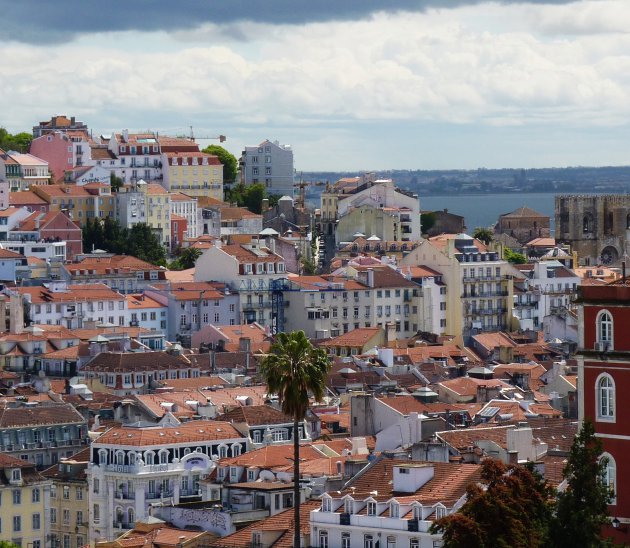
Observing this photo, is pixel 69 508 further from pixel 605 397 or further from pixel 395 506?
pixel 605 397

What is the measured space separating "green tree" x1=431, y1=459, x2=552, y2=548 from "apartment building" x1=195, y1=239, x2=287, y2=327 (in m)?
95.2

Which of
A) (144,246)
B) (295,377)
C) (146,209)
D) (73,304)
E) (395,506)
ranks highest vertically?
(295,377)

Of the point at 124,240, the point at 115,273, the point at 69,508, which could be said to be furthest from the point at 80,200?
the point at 69,508

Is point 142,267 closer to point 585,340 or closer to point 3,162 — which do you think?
point 3,162

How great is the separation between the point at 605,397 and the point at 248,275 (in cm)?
10130

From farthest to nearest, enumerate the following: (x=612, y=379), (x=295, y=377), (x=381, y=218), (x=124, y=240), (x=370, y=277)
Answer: (x=381, y=218)
(x=124, y=240)
(x=370, y=277)
(x=295, y=377)
(x=612, y=379)

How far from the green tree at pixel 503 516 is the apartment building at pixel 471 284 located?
317 ft

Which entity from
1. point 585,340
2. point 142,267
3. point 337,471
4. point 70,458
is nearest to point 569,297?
point 142,267

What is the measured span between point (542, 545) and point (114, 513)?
37.9m

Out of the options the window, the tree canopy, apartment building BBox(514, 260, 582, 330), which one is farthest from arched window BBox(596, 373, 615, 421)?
the tree canopy

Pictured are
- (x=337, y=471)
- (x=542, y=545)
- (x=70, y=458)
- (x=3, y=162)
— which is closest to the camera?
(x=542, y=545)

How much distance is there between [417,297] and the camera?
525 ft

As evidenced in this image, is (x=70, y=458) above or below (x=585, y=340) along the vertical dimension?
below

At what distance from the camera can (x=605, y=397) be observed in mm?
60188
